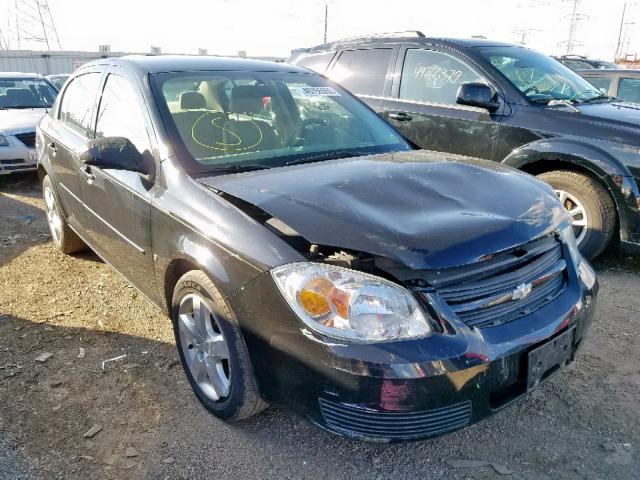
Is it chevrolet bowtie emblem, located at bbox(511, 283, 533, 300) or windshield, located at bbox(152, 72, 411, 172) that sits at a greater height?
windshield, located at bbox(152, 72, 411, 172)

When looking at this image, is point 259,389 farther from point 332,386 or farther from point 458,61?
point 458,61

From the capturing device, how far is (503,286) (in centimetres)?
208

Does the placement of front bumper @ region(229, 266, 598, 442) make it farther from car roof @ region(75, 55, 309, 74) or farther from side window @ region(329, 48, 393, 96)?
side window @ region(329, 48, 393, 96)

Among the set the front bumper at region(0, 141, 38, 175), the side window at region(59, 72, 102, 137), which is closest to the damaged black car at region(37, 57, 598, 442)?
the side window at region(59, 72, 102, 137)

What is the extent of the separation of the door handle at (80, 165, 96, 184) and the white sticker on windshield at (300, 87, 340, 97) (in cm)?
147

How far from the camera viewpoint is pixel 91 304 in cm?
383

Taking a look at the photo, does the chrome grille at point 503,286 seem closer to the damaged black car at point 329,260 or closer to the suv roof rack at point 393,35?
the damaged black car at point 329,260

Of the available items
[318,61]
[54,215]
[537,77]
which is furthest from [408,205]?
[318,61]

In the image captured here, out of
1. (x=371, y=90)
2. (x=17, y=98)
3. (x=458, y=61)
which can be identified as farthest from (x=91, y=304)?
(x=17, y=98)

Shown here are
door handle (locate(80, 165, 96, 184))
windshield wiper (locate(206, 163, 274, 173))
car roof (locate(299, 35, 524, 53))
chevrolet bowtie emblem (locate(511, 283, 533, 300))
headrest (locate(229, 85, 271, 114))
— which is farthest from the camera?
car roof (locate(299, 35, 524, 53))

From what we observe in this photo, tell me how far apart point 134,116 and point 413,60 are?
324 cm

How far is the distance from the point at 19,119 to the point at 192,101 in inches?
246

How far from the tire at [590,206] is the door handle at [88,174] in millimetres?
3599

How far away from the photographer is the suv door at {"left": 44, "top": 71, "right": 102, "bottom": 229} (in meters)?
3.69
